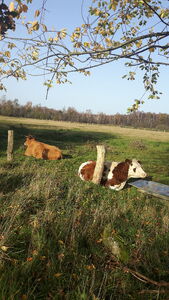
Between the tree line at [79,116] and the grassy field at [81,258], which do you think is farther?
the tree line at [79,116]

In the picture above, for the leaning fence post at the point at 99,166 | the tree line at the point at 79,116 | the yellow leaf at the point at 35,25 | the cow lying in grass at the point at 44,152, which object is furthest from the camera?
the tree line at the point at 79,116

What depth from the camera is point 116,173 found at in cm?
1020

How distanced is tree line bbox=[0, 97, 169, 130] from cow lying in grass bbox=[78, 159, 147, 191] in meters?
46.7

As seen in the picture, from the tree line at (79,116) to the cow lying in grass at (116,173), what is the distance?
46.7 meters

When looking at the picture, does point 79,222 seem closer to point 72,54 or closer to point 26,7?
point 72,54

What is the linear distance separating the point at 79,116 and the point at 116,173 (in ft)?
334

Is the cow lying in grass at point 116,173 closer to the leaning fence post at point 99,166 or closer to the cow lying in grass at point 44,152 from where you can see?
the leaning fence post at point 99,166

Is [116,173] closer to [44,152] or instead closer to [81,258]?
[44,152]

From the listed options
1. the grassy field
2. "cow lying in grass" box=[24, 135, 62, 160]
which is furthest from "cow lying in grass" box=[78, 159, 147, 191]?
"cow lying in grass" box=[24, 135, 62, 160]

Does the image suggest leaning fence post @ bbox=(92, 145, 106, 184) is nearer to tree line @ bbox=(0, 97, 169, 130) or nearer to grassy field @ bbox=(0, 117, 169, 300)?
grassy field @ bbox=(0, 117, 169, 300)

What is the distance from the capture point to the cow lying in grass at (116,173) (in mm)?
9891

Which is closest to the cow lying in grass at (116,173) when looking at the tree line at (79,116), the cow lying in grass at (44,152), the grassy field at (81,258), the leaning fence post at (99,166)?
the leaning fence post at (99,166)

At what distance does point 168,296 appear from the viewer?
271 centimetres

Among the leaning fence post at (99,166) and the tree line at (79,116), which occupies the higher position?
the tree line at (79,116)
